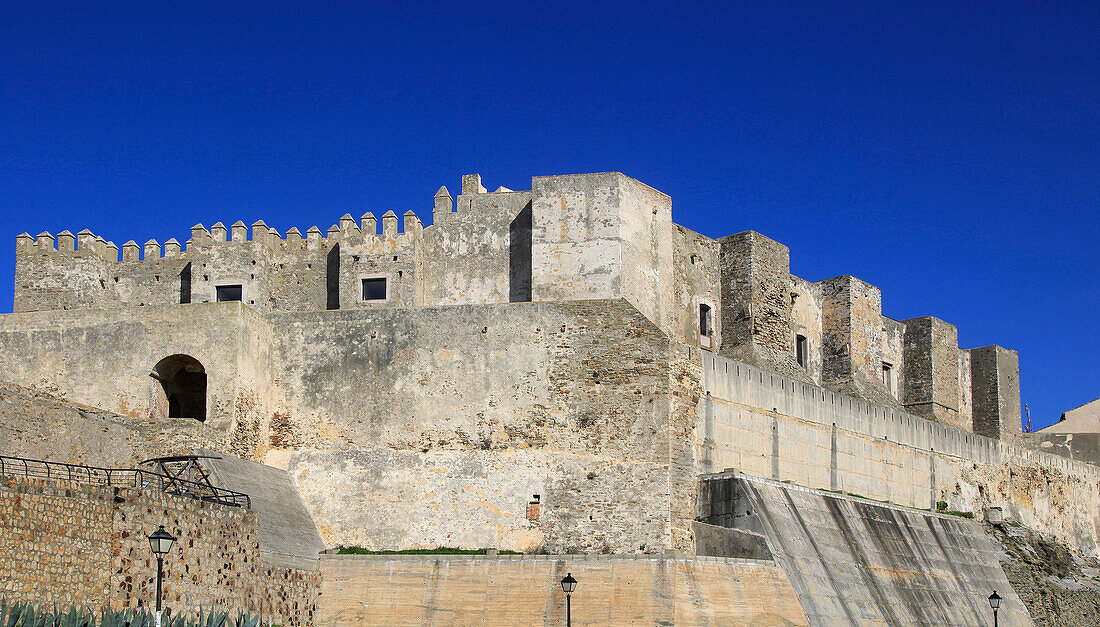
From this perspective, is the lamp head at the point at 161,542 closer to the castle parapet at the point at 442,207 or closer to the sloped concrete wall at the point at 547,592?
the sloped concrete wall at the point at 547,592

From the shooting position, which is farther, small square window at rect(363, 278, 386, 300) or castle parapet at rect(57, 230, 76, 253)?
castle parapet at rect(57, 230, 76, 253)

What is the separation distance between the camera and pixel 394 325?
31594 mm

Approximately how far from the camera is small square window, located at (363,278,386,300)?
116 ft

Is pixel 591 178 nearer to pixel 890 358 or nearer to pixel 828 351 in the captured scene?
pixel 828 351

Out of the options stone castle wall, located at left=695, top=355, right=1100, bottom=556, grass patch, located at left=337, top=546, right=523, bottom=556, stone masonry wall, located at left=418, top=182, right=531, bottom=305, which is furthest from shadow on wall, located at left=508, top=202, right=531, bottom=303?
grass patch, located at left=337, top=546, right=523, bottom=556

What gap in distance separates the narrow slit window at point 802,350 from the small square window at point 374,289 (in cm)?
1526

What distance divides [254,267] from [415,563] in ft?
41.6

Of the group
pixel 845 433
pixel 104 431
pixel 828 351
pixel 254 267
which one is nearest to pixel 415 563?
pixel 104 431

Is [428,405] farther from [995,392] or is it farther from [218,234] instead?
[995,392]

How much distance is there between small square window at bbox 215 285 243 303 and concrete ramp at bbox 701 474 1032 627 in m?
14.9

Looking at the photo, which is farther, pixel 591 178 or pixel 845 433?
pixel 845 433

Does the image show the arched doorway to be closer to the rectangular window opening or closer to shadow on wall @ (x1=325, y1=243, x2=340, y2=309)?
shadow on wall @ (x1=325, y1=243, x2=340, y2=309)

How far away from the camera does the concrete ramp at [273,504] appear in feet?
88.7

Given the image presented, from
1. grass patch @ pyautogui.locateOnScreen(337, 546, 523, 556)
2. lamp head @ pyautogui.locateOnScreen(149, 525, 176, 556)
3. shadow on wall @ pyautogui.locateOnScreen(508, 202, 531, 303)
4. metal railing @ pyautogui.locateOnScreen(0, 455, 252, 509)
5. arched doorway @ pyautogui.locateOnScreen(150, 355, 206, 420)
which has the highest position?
shadow on wall @ pyautogui.locateOnScreen(508, 202, 531, 303)
